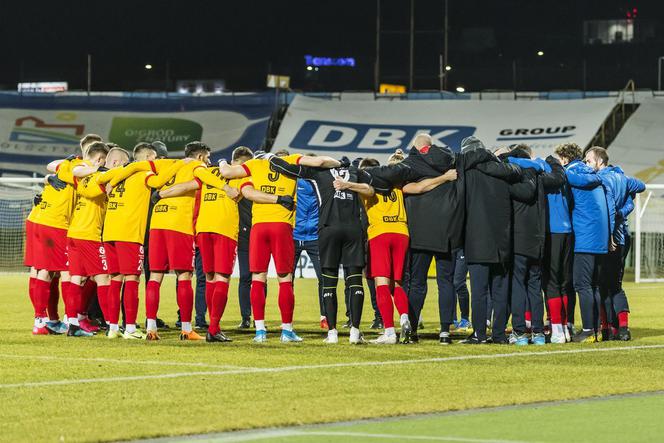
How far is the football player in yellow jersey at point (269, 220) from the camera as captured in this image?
13.6m

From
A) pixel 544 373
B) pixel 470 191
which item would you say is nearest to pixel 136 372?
pixel 544 373

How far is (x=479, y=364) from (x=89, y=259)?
506cm

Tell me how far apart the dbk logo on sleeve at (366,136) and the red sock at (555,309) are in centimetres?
2953

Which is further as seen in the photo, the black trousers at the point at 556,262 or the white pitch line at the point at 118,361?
the black trousers at the point at 556,262

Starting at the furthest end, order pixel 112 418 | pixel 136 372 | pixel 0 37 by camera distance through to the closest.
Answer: pixel 0 37 < pixel 136 372 < pixel 112 418

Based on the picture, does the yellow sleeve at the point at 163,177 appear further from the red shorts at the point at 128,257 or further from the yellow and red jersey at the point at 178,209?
the red shorts at the point at 128,257

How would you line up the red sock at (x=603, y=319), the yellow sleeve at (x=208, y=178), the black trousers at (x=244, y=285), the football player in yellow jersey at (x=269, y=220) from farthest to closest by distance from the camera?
the black trousers at (x=244, y=285) < the red sock at (x=603, y=319) < the yellow sleeve at (x=208, y=178) < the football player in yellow jersey at (x=269, y=220)

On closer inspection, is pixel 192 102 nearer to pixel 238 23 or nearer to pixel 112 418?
pixel 238 23

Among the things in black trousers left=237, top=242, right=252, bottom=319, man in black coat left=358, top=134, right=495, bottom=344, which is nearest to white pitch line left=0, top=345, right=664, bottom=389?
man in black coat left=358, top=134, right=495, bottom=344

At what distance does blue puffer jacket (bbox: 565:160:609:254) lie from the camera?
47.0 feet

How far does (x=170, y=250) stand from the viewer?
14258 millimetres

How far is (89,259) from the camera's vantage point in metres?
14.8

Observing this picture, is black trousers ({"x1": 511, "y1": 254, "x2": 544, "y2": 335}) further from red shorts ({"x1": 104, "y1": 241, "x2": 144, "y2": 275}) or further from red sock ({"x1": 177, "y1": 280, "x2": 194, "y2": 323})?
red shorts ({"x1": 104, "y1": 241, "x2": 144, "y2": 275})

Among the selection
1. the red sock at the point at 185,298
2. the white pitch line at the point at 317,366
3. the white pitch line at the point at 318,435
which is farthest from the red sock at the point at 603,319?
the white pitch line at the point at 318,435
